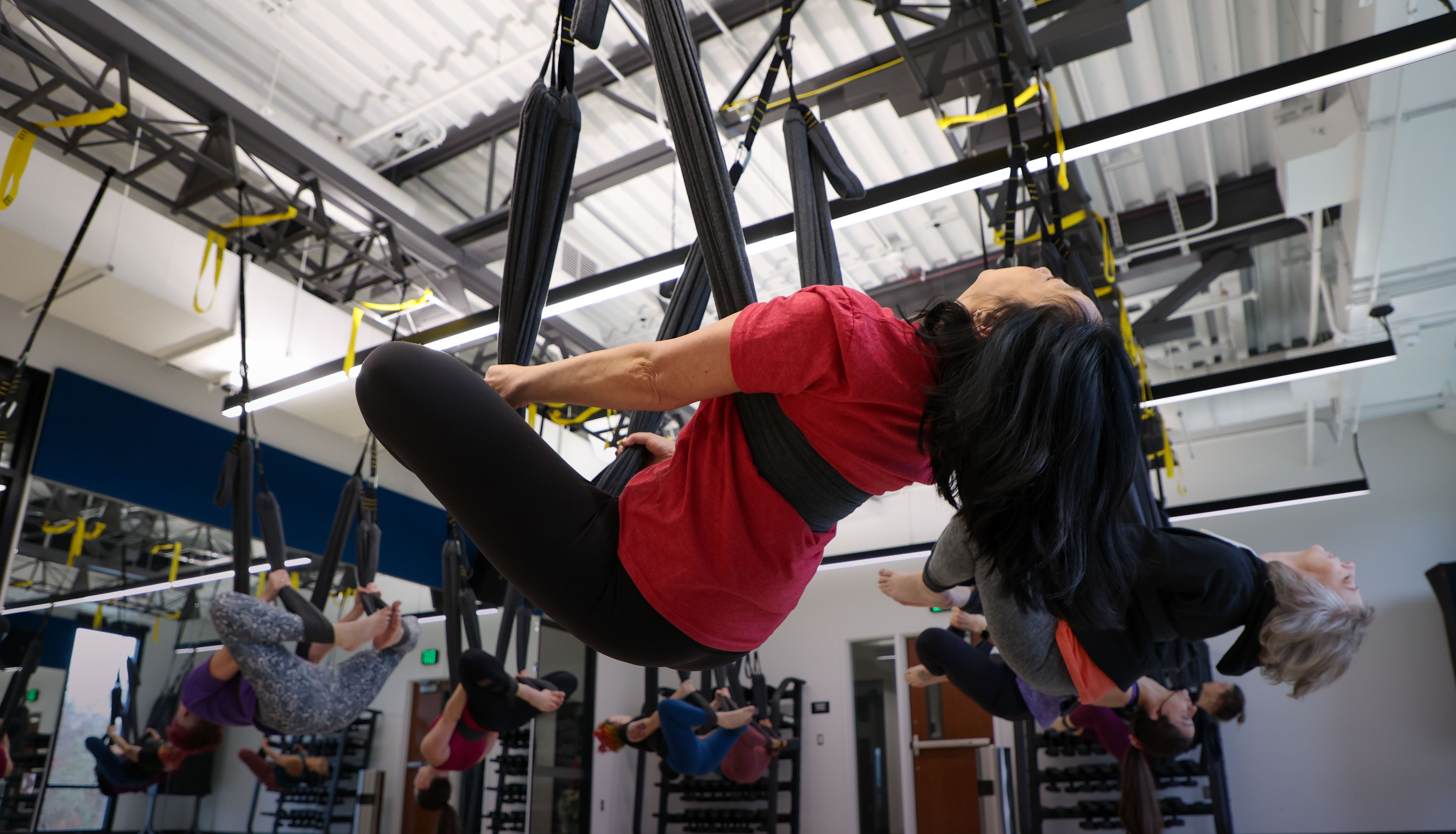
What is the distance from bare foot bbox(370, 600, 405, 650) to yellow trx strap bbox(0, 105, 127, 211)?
254cm

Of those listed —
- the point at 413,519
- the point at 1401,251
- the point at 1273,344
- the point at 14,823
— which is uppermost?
the point at 1273,344

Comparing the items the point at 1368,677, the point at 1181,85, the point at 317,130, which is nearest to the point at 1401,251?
the point at 1181,85

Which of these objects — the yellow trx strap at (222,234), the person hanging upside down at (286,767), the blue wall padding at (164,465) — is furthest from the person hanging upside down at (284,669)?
the person hanging upside down at (286,767)

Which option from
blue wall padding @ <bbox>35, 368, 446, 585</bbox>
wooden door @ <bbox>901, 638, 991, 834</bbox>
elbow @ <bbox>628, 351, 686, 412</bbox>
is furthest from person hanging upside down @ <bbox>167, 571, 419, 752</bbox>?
wooden door @ <bbox>901, 638, 991, 834</bbox>

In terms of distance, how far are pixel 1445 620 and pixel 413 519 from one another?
31.2 ft

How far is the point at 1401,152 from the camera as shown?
4609 millimetres

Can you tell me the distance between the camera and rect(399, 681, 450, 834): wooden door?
9.79 meters

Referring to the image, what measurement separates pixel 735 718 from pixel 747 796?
3.09 metres

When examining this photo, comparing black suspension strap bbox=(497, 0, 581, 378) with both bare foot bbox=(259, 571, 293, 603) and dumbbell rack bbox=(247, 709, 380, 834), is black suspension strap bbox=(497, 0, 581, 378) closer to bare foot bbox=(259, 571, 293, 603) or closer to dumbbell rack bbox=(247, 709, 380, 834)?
bare foot bbox=(259, 571, 293, 603)

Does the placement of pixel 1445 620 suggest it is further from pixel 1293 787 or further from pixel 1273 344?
pixel 1273 344

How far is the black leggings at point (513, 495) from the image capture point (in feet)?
3.88

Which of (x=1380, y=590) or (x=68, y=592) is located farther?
(x=1380, y=590)

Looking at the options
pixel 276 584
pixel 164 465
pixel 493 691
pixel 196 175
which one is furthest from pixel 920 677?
pixel 164 465

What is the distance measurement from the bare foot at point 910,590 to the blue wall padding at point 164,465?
573 cm
